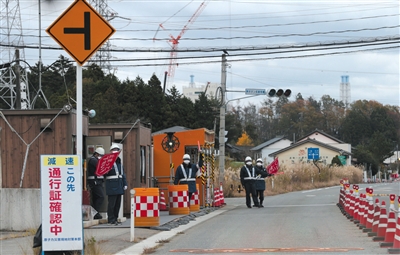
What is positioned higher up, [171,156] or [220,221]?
[171,156]

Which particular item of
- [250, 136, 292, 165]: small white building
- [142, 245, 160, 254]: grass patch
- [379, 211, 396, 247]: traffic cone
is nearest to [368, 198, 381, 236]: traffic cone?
[379, 211, 396, 247]: traffic cone

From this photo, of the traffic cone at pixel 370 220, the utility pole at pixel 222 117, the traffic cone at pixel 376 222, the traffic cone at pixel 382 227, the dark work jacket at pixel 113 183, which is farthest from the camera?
the utility pole at pixel 222 117

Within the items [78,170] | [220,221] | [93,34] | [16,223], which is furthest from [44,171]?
[220,221]

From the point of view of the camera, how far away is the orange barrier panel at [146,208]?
16.9 meters

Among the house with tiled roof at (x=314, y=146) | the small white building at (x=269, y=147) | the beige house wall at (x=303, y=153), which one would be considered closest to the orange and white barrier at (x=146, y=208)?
the house with tiled roof at (x=314, y=146)

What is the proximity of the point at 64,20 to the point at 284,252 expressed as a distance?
560cm

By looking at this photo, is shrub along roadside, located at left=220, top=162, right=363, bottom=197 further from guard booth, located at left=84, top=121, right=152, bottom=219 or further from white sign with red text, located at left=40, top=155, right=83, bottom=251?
white sign with red text, located at left=40, top=155, right=83, bottom=251

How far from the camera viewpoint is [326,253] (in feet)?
39.1

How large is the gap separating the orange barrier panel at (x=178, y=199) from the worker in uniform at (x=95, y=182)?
3.40 meters

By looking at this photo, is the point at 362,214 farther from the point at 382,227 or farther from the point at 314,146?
the point at 314,146

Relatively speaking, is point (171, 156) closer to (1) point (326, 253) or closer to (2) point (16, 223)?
(2) point (16, 223)

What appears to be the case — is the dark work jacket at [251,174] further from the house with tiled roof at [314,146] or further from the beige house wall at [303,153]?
the beige house wall at [303,153]

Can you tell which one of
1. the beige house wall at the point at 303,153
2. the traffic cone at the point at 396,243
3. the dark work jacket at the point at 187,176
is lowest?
the traffic cone at the point at 396,243

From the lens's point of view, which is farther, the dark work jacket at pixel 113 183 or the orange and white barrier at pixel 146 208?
the dark work jacket at pixel 113 183
